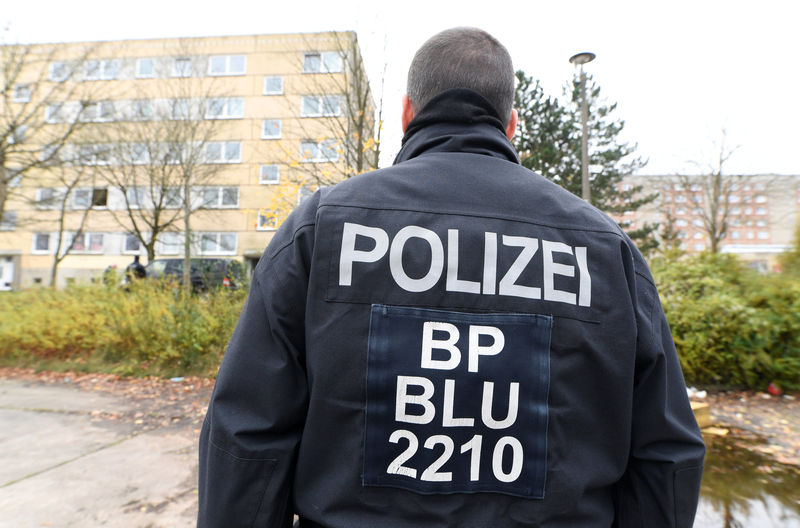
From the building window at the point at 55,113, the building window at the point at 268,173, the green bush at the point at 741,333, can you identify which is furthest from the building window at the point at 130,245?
the green bush at the point at 741,333

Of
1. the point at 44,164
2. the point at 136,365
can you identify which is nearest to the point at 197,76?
the point at 44,164

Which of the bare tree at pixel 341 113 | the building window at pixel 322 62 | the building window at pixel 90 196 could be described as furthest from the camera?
the building window at pixel 90 196

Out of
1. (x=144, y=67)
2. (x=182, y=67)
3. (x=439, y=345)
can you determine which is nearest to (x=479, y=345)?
(x=439, y=345)

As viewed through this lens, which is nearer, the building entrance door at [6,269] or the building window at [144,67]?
the building window at [144,67]

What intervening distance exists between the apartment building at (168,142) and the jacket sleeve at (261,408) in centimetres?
934

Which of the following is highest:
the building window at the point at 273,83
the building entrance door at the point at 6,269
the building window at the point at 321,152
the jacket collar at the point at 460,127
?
the building window at the point at 273,83

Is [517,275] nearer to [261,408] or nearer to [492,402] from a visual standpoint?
[492,402]

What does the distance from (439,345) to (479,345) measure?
93 mm

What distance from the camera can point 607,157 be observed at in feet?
64.3

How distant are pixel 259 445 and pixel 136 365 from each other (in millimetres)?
6472

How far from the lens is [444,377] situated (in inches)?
40.1

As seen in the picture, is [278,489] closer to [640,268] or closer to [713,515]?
[640,268]

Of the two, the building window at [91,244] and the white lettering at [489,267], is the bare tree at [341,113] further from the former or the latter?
the building window at [91,244]

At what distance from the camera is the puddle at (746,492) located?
2676 mm
